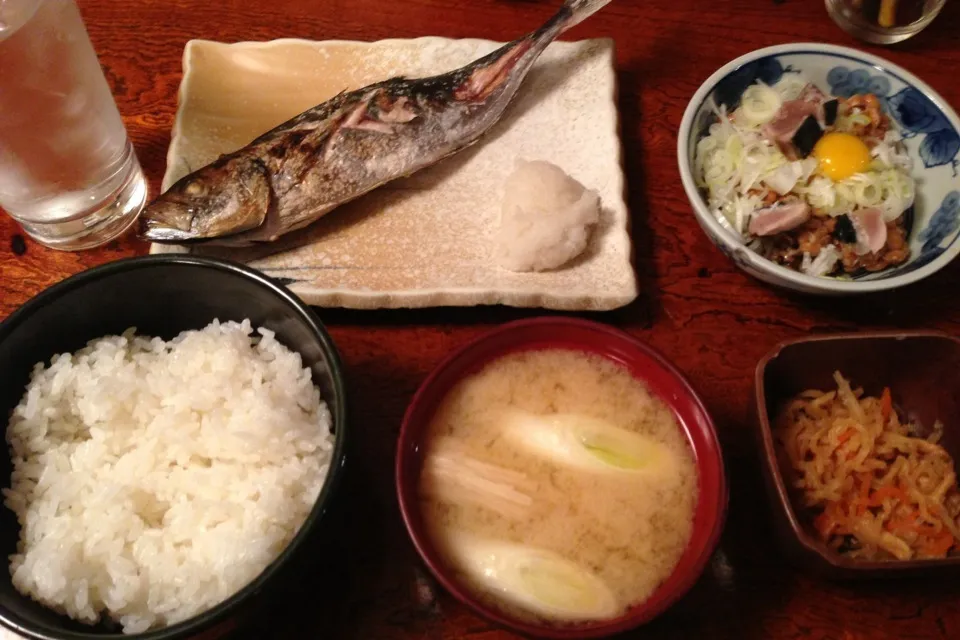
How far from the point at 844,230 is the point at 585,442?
0.73 m

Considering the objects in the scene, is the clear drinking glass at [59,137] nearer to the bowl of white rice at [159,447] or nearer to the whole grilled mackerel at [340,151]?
the whole grilled mackerel at [340,151]

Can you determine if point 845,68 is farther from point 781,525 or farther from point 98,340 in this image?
point 98,340

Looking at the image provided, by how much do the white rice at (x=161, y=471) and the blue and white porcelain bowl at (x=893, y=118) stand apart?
0.85 metres

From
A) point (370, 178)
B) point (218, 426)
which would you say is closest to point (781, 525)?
point (218, 426)

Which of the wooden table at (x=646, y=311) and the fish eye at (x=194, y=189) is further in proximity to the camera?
the fish eye at (x=194, y=189)

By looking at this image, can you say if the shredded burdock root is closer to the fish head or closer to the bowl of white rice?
the bowl of white rice

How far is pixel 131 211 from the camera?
1.69 m

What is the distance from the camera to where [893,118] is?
169 cm

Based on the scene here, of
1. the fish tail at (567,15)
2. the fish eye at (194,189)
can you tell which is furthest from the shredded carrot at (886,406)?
the fish eye at (194,189)

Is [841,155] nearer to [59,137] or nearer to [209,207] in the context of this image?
[209,207]

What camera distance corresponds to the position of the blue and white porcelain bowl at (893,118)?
142 cm

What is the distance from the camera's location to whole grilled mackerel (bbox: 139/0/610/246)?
1.56m

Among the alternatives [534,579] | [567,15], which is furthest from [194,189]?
[534,579]

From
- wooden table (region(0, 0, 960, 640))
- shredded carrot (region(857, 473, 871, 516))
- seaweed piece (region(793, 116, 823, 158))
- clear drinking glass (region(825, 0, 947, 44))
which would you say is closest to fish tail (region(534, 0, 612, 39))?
wooden table (region(0, 0, 960, 640))
